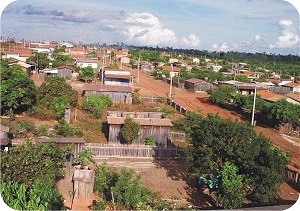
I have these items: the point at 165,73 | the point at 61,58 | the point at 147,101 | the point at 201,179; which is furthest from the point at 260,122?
the point at 61,58

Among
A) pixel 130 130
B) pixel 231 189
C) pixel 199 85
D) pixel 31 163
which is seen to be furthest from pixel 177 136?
pixel 199 85

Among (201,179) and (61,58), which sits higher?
(61,58)

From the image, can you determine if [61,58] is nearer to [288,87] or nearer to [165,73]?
[165,73]

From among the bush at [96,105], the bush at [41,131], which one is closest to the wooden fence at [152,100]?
the bush at [96,105]

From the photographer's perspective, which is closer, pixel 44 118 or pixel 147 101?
pixel 44 118

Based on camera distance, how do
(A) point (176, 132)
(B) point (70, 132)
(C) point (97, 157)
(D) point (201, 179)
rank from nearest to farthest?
(D) point (201, 179), (C) point (97, 157), (B) point (70, 132), (A) point (176, 132)

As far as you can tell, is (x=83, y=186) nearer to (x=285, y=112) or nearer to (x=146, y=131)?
(x=146, y=131)

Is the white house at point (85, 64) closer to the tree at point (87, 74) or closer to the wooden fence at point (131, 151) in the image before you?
the tree at point (87, 74)
